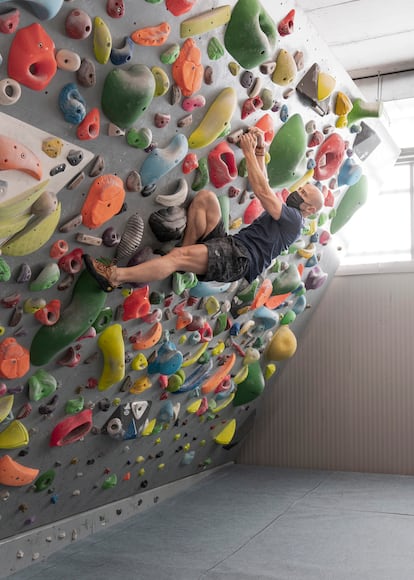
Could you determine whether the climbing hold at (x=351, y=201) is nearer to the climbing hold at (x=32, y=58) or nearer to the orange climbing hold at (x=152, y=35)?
the orange climbing hold at (x=152, y=35)

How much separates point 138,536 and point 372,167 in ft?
8.97

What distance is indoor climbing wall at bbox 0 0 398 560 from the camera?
2270 mm

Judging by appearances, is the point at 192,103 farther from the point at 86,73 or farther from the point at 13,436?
the point at 13,436

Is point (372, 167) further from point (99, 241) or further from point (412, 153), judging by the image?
point (99, 241)

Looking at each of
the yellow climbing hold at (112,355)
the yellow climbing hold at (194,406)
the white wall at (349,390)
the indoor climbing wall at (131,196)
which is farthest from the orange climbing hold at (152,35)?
the white wall at (349,390)

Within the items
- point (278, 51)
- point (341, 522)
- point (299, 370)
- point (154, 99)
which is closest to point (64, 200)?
point (154, 99)

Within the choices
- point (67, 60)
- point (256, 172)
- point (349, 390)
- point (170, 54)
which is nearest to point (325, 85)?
point (256, 172)

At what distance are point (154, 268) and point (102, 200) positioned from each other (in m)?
0.44

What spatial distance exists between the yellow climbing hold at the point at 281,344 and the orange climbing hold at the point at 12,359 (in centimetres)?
250

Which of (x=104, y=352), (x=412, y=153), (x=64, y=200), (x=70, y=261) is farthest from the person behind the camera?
(x=412, y=153)

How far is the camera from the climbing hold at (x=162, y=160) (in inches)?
107

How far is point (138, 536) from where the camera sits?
12.7 feet

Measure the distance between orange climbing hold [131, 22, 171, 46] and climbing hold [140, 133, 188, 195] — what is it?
42cm

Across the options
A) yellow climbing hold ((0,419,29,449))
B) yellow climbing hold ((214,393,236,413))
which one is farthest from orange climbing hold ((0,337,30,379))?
yellow climbing hold ((214,393,236,413))
